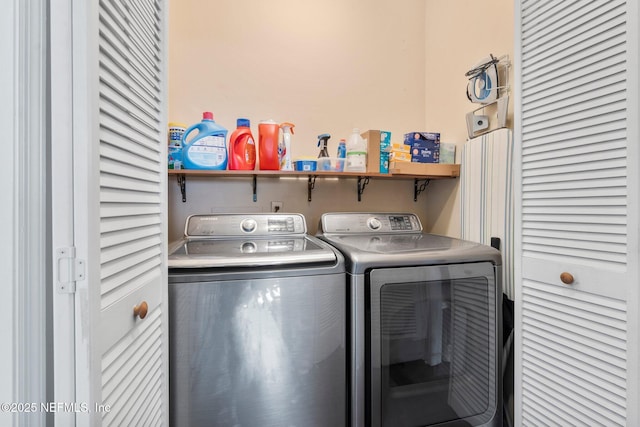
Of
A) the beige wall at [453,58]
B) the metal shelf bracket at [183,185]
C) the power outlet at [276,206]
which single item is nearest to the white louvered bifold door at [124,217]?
the metal shelf bracket at [183,185]

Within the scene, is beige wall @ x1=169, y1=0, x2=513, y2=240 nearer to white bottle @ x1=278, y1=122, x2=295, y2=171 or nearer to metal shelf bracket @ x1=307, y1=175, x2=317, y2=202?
metal shelf bracket @ x1=307, y1=175, x2=317, y2=202

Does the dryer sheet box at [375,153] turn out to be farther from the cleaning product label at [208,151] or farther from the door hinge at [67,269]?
the door hinge at [67,269]

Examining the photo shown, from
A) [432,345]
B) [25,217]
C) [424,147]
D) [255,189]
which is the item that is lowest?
[432,345]

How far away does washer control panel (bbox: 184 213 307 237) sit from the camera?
1685mm

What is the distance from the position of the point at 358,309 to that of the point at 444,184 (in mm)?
1293

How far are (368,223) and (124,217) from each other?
1.41m

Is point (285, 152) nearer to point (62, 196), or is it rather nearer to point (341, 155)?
point (341, 155)

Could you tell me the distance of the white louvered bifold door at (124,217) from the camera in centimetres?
60

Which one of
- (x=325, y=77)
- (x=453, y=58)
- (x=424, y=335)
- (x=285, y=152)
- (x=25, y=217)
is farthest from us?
(x=325, y=77)

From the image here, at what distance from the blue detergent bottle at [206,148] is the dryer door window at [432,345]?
3.47 ft

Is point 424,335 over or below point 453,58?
below

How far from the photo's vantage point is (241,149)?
171 cm

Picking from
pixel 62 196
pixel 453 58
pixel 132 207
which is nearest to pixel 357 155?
pixel 453 58

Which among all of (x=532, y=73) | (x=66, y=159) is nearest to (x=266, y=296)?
(x=66, y=159)
